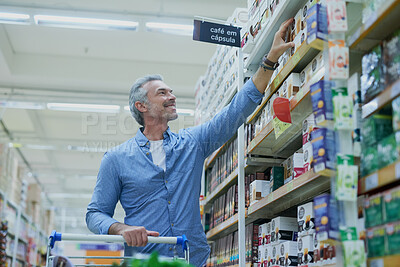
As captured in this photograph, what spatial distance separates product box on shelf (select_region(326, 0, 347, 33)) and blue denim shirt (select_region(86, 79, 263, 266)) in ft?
3.87

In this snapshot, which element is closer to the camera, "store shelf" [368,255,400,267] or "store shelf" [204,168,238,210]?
"store shelf" [368,255,400,267]

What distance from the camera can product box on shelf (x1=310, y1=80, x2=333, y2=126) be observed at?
1888mm

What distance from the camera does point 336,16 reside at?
6.33 feet

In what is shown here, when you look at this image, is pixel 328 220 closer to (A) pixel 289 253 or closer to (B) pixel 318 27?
(B) pixel 318 27

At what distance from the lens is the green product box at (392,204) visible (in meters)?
1.65

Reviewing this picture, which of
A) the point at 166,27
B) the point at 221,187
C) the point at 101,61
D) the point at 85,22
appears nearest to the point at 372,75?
the point at 221,187

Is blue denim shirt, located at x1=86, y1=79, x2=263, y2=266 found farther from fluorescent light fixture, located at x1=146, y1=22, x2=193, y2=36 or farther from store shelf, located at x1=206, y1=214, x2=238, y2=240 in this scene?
fluorescent light fixture, located at x1=146, y1=22, x2=193, y2=36

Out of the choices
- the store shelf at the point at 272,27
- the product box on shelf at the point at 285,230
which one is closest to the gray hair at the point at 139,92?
the store shelf at the point at 272,27

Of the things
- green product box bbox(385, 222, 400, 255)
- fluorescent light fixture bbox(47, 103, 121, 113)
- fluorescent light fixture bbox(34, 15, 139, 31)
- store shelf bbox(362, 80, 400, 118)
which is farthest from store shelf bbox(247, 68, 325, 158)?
fluorescent light fixture bbox(47, 103, 121, 113)

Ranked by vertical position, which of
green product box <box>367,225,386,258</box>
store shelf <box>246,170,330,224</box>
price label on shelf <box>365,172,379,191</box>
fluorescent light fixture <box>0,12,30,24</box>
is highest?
→ fluorescent light fixture <box>0,12,30,24</box>

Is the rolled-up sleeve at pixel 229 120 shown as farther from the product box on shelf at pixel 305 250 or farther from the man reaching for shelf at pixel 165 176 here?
the product box on shelf at pixel 305 250

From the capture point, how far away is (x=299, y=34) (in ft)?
8.79

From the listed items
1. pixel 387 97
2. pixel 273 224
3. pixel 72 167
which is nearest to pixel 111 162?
pixel 273 224

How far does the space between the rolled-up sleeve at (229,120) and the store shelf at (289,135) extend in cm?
16
